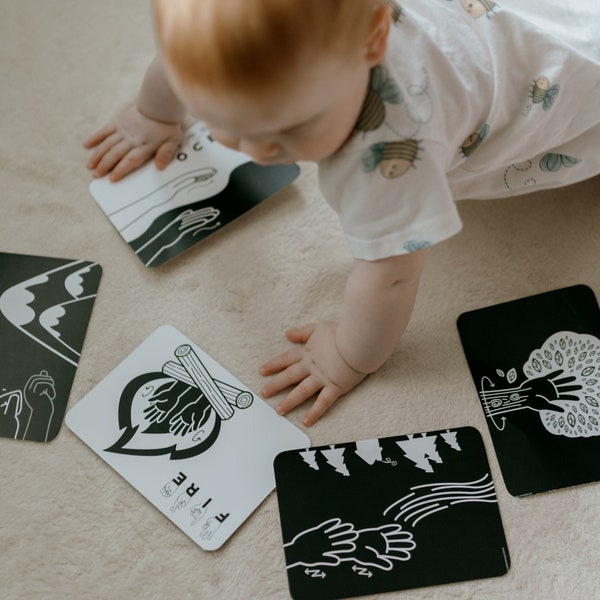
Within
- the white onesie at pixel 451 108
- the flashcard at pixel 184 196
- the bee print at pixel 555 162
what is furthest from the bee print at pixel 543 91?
the flashcard at pixel 184 196

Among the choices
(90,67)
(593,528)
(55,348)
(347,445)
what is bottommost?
(593,528)

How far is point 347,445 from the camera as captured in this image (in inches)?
31.9

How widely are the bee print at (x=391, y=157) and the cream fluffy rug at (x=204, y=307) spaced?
0.32m

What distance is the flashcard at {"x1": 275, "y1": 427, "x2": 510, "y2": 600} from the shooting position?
759mm

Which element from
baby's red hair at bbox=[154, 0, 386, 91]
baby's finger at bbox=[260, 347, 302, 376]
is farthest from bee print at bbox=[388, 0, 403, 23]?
baby's finger at bbox=[260, 347, 302, 376]

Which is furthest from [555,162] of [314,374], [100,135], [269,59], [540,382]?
[100,135]

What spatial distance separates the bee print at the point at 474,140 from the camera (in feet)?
2.17

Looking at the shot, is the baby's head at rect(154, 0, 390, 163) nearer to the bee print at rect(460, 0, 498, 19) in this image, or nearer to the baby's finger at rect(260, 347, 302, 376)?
the bee print at rect(460, 0, 498, 19)

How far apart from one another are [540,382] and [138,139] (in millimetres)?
577

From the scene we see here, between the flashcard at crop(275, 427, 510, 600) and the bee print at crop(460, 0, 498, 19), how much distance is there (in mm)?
435

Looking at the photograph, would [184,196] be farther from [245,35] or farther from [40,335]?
[245,35]

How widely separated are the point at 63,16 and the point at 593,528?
3.15 ft

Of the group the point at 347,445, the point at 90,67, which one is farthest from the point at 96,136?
the point at 347,445

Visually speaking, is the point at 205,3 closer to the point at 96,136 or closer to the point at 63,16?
the point at 96,136
